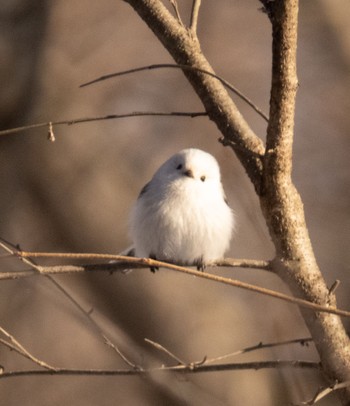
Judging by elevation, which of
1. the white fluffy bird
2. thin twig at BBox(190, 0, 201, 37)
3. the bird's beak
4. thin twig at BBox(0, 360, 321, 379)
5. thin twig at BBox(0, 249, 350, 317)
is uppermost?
thin twig at BBox(190, 0, 201, 37)

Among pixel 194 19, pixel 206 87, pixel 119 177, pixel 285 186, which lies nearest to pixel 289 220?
pixel 285 186

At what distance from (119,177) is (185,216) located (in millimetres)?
1964

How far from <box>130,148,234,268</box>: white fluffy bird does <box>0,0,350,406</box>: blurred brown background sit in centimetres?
168

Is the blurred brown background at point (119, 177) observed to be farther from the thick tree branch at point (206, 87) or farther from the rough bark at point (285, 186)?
the rough bark at point (285, 186)

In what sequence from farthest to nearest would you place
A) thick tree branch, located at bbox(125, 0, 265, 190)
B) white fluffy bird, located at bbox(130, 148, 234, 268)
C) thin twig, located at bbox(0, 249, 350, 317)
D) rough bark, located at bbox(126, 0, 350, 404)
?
white fluffy bird, located at bbox(130, 148, 234, 268)
thick tree branch, located at bbox(125, 0, 265, 190)
rough bark, located at bbox(126, 0, 350, 404)
thin twig, located at bbox(0, 249, 350, 317)

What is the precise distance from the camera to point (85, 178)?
13.7 ft

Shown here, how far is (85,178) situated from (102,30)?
0.78 metres

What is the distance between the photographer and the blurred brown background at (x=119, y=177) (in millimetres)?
4043

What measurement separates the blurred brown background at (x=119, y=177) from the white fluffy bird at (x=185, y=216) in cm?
168

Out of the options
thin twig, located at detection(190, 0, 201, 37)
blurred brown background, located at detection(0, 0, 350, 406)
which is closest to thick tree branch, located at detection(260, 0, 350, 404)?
thin twig, located at detection(190, 0, 201, 37)

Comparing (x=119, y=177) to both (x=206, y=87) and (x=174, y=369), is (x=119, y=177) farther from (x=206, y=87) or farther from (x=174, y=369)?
(x=174, y=369)

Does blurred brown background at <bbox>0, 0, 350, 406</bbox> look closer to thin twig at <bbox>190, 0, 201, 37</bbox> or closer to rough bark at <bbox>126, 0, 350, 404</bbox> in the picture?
thin twig at <bbox>190, 0, 201, 37</bbox>

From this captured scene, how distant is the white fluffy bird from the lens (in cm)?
218

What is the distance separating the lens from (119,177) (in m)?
4.12
